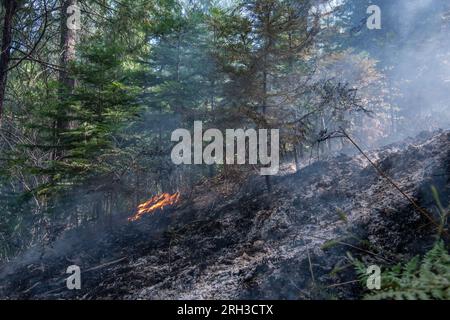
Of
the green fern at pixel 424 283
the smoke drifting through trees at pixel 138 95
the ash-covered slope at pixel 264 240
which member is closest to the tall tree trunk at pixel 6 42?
the smoke drifting through trees at pixel 138 95

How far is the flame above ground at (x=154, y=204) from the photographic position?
9227mm

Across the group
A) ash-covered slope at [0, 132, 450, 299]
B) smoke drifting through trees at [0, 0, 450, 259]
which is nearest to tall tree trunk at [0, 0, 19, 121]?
smoke drifting through trees at [0, 0, 450, 259]

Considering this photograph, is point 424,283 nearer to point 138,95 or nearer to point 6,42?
point 6,42

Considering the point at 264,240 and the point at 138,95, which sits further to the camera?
the point at 138,95

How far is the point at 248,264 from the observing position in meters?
5.34

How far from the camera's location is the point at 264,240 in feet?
20.4

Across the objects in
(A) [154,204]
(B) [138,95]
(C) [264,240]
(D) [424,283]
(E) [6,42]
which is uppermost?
(E) [6,42]

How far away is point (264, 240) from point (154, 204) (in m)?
4.39

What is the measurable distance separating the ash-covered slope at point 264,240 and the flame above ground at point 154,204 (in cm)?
31

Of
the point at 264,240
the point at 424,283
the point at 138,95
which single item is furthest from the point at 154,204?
the point at 424,283

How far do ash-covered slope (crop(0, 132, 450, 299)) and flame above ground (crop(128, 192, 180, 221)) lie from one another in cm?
31

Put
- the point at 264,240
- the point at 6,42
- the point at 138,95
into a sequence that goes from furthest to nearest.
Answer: the point at 138,95
the point at 6,42
the point at 264,240
